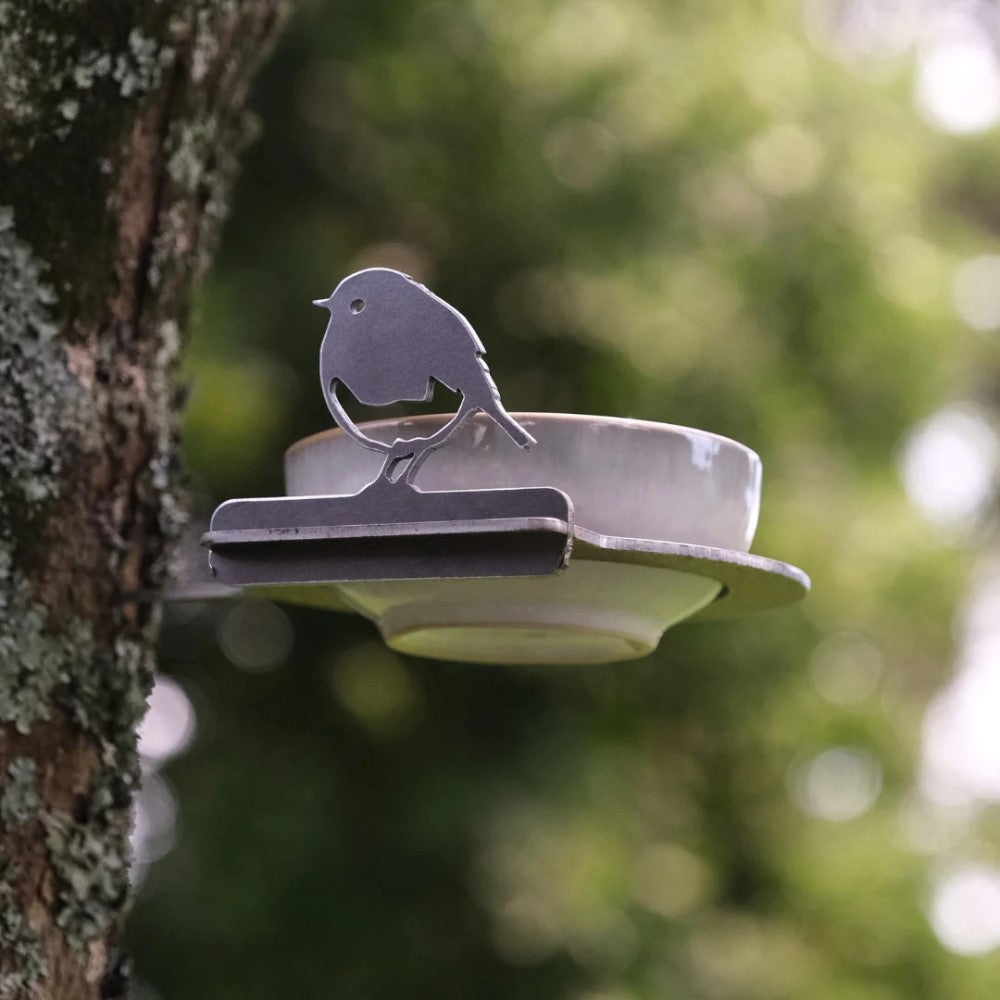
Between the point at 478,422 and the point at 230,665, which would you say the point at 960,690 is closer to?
the point at 230,665

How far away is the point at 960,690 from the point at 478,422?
441cm

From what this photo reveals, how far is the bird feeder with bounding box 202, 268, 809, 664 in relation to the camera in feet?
2.30

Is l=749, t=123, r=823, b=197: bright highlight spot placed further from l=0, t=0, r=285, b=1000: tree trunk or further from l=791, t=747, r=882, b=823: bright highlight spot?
l=0, t=0, r=285, b=1000: tree trunk

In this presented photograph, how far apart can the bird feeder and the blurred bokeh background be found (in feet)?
4.11

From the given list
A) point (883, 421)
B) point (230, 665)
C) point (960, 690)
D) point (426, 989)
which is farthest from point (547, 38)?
point (960, 690)

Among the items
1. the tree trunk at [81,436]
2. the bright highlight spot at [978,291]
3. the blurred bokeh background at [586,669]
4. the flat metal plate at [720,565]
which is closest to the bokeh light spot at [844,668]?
the blurred bokeh background at [586,669]

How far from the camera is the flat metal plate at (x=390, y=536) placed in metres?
0.68

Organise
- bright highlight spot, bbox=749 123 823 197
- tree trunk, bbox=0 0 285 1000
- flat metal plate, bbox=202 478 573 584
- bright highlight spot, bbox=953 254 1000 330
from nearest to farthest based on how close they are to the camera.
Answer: flat metal plate, bbox=202 478 573 584 → tree trunk, bbox=0 0 285 1000 → bright highlight spot, bbox=749 123 823 197 → bright highlight spot, bbox=953 254 1000 330

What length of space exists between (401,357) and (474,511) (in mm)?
104

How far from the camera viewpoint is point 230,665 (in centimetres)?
238

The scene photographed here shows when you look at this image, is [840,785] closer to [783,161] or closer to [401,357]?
[783,161]

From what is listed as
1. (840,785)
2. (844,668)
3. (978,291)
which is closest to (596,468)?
(844,668)

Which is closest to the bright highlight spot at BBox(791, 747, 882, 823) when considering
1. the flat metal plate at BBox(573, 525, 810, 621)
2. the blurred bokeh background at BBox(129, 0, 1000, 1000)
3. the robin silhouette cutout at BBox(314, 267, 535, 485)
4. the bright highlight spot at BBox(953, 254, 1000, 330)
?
the blurred bokeh background at BBox(129, 0, 1000, 1000)

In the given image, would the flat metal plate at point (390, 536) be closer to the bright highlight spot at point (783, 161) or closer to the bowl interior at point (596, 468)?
the bowl interior at point (596, 468)
